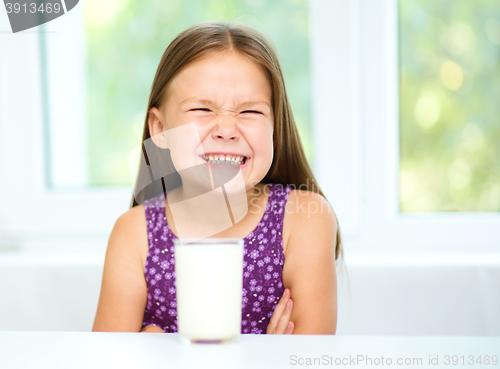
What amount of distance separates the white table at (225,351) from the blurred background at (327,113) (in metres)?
1.00

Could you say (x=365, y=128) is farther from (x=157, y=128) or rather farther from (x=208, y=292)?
(x=208, y=292)

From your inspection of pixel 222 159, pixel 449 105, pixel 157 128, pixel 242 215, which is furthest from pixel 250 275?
pixel 449 105

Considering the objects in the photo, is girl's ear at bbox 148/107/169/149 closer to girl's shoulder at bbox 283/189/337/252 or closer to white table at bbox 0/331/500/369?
girl's shoulder at bbox 283/189/337/252

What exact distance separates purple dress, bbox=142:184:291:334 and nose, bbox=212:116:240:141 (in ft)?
0.72

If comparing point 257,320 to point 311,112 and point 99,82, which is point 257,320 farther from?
point 99,82

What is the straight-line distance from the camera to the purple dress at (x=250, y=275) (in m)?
0.98

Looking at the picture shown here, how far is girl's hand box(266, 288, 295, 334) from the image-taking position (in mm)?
848

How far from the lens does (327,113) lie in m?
1.53

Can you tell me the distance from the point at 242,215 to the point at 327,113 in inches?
24.5

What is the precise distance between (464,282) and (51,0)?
5.38 feet

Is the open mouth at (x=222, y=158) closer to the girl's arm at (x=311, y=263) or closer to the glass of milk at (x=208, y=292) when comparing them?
the girl's arm at (x=311, y=263)

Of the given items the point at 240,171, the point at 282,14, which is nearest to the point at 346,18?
the point at 282,14
